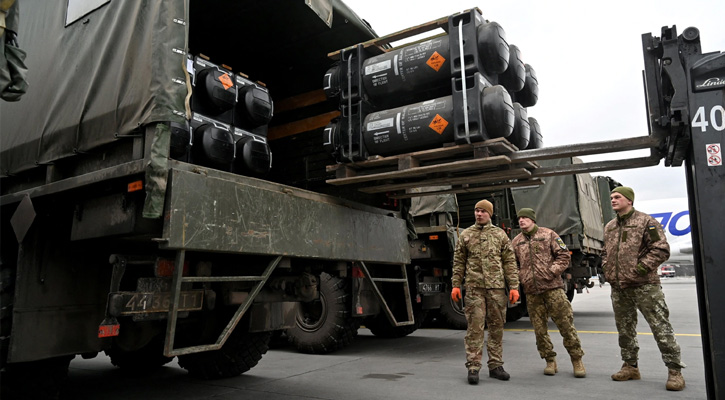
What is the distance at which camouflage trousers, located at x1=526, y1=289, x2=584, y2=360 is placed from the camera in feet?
17.2

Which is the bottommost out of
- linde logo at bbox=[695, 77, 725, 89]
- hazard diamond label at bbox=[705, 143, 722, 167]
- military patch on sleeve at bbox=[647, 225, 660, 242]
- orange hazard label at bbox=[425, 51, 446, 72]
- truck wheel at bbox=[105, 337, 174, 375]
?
truck wheel at bbox=[105, 337, 174, 375]

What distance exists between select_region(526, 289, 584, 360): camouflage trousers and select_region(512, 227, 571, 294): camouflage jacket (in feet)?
0.32

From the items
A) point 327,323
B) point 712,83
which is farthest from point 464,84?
point 327,323

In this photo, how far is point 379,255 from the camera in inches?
189

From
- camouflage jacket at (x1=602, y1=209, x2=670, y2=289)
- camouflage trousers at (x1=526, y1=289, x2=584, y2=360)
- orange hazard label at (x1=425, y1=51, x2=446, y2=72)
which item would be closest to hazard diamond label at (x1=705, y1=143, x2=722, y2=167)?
orange hazard label at (x1=425, y1=51, x2=446, y2=72)

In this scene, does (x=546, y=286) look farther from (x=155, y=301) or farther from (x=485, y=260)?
(x=155, y=301)

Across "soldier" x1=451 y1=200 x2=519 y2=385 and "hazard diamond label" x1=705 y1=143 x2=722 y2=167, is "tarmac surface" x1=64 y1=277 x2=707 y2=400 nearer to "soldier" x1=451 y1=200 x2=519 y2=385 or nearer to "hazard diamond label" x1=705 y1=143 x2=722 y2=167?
"soldier" x1=451 y1=200 x2=519 y2=385

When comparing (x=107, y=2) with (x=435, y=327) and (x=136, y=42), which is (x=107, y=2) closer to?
(x=136, y=42)

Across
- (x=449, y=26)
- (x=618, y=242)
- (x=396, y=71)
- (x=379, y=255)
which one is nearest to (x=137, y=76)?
(x=396, y=71)

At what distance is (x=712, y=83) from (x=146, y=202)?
332 cm

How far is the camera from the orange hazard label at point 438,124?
383 cm

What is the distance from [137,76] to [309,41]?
2213mm

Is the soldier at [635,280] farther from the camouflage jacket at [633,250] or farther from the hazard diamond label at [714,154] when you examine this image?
the hazard diamond label at [714,154]

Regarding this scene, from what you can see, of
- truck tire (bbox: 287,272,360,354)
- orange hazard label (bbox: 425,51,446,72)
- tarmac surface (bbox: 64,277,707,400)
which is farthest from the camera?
truck tire (bbox: 287,272,360,354)
